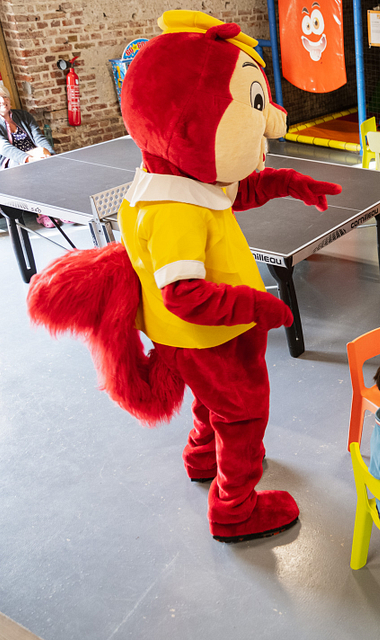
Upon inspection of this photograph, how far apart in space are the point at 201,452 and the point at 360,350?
0.78 m

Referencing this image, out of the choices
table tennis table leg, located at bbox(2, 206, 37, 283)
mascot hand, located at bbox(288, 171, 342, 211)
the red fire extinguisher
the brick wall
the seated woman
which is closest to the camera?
mascot hand, located at bbox(288, 171, 342, 211)

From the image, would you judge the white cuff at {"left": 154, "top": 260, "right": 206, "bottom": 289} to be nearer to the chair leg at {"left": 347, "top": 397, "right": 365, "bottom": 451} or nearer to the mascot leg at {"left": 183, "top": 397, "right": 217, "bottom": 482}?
the mascot leg at {"left": 183, "top": 397, "right": 217, "bottom": 482}

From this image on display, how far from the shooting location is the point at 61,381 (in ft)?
11.0

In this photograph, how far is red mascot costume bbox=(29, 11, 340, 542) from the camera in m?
1.58

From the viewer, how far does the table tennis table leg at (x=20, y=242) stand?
14.3 feet

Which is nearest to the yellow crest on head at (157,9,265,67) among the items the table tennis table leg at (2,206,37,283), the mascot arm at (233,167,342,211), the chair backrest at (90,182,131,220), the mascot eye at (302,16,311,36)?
the mascot arm at (233,167,342,211)

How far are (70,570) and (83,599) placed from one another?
15 cm

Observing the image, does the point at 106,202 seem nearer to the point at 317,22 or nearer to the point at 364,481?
the point at 364,481

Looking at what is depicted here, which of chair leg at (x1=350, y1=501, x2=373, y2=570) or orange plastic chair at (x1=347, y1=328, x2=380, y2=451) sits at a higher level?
orange plastic chair at (x1=347, y1=328, x2=380, y2=451)

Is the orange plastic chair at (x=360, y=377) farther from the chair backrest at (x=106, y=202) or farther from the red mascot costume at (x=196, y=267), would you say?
the chair backrest at (x=106, y=202)

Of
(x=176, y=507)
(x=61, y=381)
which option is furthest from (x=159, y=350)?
(x=61, y=381)

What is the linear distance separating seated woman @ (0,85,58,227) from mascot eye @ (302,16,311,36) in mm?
3408

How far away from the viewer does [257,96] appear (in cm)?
166

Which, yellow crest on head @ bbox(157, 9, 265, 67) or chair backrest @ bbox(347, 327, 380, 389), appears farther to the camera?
chair backrest @ bbox(347, 327, 380, 389)
